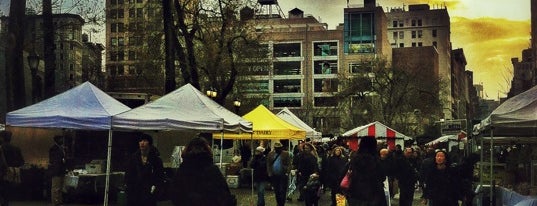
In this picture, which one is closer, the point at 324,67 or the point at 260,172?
the point at 260,172

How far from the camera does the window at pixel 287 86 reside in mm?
108188

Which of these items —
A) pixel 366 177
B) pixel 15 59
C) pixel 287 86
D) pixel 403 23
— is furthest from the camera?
pixel 403 23

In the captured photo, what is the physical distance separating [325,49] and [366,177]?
102 meters

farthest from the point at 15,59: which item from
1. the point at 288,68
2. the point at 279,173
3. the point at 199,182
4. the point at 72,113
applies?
the point at 288,68

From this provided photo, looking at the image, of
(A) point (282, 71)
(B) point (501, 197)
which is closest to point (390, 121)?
(B) point (501, 197)

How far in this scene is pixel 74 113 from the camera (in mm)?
13648

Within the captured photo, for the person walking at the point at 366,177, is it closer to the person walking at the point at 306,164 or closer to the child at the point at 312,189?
the child at the point at 312,189

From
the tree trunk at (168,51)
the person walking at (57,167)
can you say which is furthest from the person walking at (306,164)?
the tree trunk at (168,51)

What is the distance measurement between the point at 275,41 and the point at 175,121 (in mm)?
96503

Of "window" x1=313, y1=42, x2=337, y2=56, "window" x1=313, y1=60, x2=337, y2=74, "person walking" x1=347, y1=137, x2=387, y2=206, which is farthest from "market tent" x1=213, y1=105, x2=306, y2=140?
"window" x1=313, y1=42, x2=337, y2=56

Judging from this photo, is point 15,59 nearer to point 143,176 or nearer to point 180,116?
point 180,116

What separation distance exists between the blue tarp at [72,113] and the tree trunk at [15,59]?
27.0ft

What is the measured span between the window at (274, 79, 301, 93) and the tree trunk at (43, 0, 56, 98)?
82.2 m

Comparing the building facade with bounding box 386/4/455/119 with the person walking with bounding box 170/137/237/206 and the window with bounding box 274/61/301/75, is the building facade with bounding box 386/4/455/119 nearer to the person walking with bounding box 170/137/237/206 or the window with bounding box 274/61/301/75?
the window with bounding box 274/61/301/75
